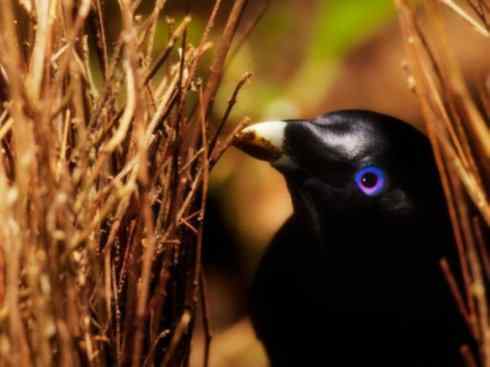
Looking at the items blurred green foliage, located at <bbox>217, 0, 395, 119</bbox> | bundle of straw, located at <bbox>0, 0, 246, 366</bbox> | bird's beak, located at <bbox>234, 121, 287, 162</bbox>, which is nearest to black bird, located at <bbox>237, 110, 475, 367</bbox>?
bird's beak, located at <bbox>234, 121, 287, 162</bbox>

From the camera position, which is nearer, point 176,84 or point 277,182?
point 176,84

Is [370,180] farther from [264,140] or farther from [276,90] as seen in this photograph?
[276,90]

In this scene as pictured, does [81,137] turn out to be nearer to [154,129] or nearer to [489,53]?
[154,129]

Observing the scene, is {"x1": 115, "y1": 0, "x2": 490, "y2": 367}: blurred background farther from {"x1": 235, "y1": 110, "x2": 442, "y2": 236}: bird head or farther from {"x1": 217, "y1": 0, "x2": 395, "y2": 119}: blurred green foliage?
{"x1": 235, "y1": 110, "x2": 442, "y2": 236}: bird head

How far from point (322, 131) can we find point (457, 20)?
5.30 ft

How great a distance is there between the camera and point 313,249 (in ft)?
5.97

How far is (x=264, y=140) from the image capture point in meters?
1.72

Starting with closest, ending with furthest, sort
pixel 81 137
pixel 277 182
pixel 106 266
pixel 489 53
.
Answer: pixel 81 137 < pixel 106 266 < pixel 489 53 < pixel 277 182

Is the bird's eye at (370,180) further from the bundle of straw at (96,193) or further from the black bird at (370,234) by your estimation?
the bundle of straw at (96,193)

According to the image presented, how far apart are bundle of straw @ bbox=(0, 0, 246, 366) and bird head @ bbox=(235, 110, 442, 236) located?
→ 0.12 meters

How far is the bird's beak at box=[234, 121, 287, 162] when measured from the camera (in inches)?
67.7

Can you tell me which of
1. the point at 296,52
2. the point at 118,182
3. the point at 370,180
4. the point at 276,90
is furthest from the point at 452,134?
the point at 296,52

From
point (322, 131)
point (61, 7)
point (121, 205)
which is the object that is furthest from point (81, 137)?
point (322, 131)

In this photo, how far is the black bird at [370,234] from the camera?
1.75 metres
